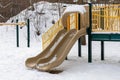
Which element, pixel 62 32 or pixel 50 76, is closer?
pixel 50 76

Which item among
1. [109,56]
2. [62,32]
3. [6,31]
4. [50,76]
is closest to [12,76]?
[50,76]

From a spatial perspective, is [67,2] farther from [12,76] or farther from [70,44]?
[12,76]

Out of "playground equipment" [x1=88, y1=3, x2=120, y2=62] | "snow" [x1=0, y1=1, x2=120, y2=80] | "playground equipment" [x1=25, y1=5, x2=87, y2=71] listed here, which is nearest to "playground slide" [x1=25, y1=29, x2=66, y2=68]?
"playground equipment" [x1=25, y1=5, x2=87, y2=71]

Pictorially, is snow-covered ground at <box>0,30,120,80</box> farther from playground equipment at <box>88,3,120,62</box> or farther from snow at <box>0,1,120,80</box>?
playground equipment at <box>88,3,120,62</box>

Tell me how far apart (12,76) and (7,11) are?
12.6m

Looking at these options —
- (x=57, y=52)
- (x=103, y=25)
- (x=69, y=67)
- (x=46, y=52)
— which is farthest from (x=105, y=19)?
(x=46, y=52)

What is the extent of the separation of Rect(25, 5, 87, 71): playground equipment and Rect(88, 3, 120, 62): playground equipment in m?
0.37

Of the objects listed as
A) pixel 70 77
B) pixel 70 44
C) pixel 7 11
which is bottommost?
pixel 70 77

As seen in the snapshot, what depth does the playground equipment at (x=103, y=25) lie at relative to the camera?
10.3m

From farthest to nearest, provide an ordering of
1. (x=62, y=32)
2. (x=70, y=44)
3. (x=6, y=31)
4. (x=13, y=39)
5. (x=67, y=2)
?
(x=67, y=2), (x=6, y=31), (x=13, y=39), (x=62, y=32), (x=70, y=44)

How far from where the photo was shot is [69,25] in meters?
11.6

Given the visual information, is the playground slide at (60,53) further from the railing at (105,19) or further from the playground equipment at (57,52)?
the railing at (105,19)

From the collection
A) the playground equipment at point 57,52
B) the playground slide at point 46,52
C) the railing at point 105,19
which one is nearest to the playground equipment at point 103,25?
the railing at point 105,19

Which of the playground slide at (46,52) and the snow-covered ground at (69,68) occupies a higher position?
the playground slide at (46,52)
